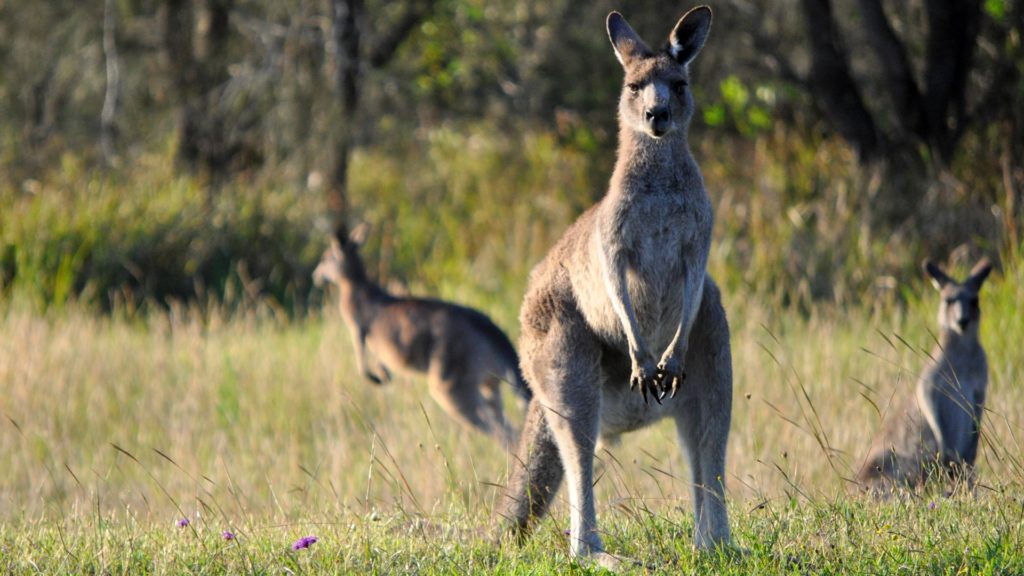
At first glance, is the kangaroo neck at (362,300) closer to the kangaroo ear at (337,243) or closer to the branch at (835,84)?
the kangaroo ear at (337,243)

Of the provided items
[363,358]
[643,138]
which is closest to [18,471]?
[363,358]

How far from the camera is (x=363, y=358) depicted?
8.91m

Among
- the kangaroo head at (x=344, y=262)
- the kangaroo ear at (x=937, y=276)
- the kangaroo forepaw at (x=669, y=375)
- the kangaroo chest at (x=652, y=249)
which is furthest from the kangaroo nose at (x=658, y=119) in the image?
the kangaroo head at (x=344, y=262)

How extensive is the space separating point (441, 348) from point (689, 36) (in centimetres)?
427

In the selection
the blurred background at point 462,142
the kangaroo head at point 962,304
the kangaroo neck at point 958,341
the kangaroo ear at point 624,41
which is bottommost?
the blurred background at point 462,142

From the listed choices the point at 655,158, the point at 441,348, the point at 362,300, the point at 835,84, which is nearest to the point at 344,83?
the point at 362,300

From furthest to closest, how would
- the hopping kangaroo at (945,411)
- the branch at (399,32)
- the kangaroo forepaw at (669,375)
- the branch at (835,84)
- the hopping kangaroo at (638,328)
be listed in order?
the branch at (399,32)
the branch at (835,84)
the hopping kangaroo at (945,411)
the hopping kangaroo at (638,328)
the kangaroo forepaw at (669,375)

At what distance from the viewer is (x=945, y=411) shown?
586 centimetres

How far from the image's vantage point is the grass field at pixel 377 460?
4.00 meters

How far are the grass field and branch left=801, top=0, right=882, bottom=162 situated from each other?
2.09 meters

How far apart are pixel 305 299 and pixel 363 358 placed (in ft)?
13.1

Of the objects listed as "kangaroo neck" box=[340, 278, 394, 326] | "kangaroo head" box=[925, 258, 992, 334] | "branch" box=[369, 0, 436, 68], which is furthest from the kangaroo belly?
"branch" box=[369, 0, 436, 68]

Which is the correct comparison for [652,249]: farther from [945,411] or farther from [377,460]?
[945,411]

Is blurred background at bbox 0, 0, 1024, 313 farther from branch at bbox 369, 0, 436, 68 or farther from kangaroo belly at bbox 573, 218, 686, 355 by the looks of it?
kangaroo belly at bbox 573, 218, 686, 355
